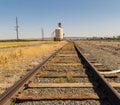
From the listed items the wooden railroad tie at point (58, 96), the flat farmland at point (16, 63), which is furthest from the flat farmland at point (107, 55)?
the wooden railroad tie at point (58, 96)

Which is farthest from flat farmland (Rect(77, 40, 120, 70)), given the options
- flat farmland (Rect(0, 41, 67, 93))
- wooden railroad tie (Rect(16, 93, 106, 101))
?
wooden railroad tie (Rect(16, 93, 106, 101))

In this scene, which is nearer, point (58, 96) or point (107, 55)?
point (58, 96)

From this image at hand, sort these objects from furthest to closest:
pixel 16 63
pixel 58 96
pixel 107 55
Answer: pixel 107 55, pixel 16 63, pixel 58 96

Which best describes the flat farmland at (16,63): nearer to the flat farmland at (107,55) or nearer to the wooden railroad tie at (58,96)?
the wooden railroad tie at (58,96)

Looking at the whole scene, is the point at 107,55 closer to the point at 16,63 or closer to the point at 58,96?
the point at 16,63

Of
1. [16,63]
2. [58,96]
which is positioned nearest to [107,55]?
[16,63]

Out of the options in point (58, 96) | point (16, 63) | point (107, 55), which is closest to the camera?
point (58, 96)

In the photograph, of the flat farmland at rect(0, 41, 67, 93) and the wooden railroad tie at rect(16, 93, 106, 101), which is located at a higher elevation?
the wooden railroad tie at rect(16, 93, 106, 101)

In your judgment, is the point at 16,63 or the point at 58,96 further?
the point at 16,63

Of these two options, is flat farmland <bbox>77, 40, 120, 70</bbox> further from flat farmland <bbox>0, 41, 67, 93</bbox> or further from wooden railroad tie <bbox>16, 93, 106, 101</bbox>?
wooden railroad tie <bbox>16, 93, 106, 101</bbox>

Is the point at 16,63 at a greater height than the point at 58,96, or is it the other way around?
the point at 58,96

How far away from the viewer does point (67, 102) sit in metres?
4.38

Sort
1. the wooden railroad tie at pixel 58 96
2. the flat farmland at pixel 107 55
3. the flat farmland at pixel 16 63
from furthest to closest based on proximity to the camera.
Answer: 1. the flat farmland at pixel 107 55
2. the flat farmland at pixel 16 63
3. the wooden railroad tie at pixel 58 96

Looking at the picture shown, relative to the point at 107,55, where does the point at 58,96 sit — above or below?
above
